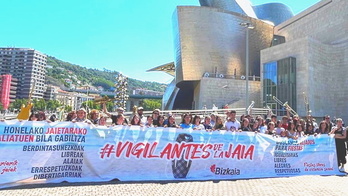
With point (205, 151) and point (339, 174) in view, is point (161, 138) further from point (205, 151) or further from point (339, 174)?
point (339, 174)

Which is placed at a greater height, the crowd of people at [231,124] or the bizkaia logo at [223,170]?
the crowd of people at [231,124]

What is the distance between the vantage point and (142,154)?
19.7ft

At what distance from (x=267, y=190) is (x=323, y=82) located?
93.6 ft

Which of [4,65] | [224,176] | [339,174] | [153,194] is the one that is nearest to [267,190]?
[224,176]

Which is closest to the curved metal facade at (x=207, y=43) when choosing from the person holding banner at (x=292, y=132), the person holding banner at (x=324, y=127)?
the person holding banner at (x=324, y=127)

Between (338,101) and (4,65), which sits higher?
(4,65)

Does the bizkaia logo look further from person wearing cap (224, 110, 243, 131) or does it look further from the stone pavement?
person wearing cap (224, 110, 243, 131)

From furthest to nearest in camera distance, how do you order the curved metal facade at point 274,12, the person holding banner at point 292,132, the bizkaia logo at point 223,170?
the curved metal facade at point 274,12, the person holding banner at point 292,132, the bizkaia logo at point 223,170

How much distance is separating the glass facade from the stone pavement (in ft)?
82.1

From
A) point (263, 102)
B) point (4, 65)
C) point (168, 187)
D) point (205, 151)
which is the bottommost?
point (168, 187)

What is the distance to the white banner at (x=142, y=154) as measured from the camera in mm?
5242

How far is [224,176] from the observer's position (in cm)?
639

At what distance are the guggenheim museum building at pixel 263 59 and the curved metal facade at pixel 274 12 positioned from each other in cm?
961

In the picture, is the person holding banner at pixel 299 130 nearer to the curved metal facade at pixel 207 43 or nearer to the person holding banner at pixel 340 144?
the person holding banner at pixel 340 144
